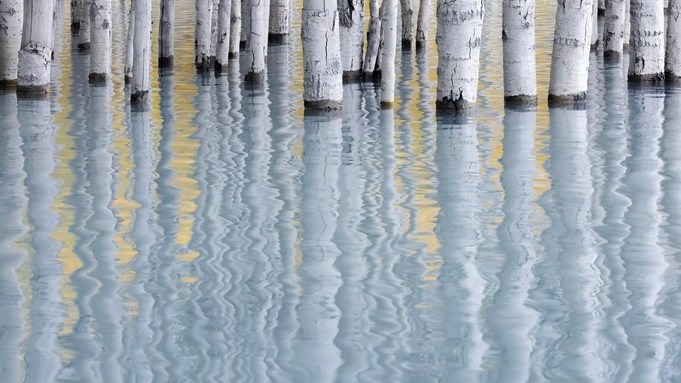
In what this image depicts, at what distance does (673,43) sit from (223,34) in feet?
15.6

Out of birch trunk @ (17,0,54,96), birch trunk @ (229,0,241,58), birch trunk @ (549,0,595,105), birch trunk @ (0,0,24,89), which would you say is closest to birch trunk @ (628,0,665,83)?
birch trunk @ (549,0,595,105)

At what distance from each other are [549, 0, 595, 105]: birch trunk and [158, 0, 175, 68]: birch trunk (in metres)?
5.33

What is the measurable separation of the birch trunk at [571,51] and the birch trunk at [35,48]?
13.7 feet

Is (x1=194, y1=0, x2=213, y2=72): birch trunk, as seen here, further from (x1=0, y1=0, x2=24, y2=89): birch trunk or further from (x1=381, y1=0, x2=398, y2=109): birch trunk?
(x1=381, y1=0, x2=398, y2=109): birch trunk

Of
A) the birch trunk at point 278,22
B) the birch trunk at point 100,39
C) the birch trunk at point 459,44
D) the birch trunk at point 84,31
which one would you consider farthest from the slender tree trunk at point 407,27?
the birch trunk at point 459,44

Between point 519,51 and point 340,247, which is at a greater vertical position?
point 519,51

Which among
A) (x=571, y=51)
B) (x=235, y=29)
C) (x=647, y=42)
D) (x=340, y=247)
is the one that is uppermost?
(x=235, y=29)

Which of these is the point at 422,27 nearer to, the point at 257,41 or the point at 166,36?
the point at 166,36

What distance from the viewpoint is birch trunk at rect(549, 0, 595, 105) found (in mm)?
10812

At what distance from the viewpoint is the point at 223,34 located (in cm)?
1484

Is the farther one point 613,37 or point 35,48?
point 613,37

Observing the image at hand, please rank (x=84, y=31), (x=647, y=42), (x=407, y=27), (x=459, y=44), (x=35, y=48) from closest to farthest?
(x=459, y=44), (x=35, y=48), (x=647, y=42), (x=84, y=31), (x=407, y=27)

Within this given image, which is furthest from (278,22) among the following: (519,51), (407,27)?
(519,51)

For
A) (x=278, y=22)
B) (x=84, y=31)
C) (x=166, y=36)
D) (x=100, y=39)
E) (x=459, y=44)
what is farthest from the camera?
(x=278, y=22)
